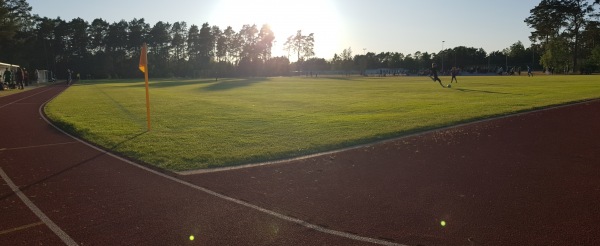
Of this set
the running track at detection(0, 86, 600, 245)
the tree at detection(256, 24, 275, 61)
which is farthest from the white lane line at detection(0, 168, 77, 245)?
the tree at detection(256, 24, 275, 61)

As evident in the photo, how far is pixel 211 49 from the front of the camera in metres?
134

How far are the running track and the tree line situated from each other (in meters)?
79.6

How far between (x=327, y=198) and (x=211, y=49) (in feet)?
437

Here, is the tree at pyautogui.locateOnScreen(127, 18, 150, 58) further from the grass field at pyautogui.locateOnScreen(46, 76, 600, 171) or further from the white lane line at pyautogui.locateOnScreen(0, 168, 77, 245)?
the white lane line at pyautogui.locateOnScreen(0, 168, 77, 245)

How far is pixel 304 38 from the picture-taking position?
488ft

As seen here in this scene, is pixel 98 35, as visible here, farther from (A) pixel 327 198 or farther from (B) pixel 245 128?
(A) pixel 327 198

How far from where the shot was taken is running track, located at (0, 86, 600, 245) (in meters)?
5.16

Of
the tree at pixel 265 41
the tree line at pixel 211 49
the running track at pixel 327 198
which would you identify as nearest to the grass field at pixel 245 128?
the running track at pixel 327 198

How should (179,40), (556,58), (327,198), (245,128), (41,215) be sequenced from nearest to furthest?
(41,215)
(327,198)
(245,128)
(556,58)
(179,40)

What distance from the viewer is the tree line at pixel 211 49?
88.6 metres

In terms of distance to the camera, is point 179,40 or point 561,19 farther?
point 179,40

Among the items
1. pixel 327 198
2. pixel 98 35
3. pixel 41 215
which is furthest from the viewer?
pixel 98 35

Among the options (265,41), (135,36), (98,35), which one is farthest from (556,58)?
(98,35)

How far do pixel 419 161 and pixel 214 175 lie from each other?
14.7ft
